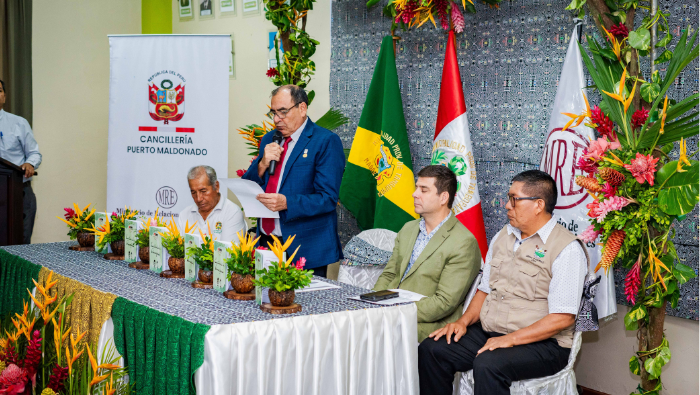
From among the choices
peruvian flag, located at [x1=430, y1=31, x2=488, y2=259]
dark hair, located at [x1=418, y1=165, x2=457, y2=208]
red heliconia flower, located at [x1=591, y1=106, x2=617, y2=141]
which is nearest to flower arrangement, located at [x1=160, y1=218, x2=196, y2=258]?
dark hair, located at [x1=418, y1=165, x2=457, y2=208]

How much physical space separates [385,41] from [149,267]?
6.49 ft

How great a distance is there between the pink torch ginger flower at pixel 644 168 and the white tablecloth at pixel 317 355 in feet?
2.92

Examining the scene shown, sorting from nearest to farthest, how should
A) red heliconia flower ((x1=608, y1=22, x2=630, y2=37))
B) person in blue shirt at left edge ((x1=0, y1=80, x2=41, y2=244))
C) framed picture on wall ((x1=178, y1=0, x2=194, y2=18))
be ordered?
red heliconia flower ((x1=608, y1=22, x2=630, y2=37)) → person in blue shirt at left edge ((x1=0, y1=80, x2=41, y2=244)) → framed picture on wall ((x1=178, y1=0, x2=194, y2=18))

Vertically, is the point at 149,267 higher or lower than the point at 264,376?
higher

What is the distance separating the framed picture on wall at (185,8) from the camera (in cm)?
579

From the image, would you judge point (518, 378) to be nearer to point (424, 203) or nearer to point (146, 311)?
point (424, 203)

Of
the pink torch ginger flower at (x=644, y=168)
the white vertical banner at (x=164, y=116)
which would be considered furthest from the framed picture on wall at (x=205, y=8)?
the pink torch ginger flower at (x=644, y=168)

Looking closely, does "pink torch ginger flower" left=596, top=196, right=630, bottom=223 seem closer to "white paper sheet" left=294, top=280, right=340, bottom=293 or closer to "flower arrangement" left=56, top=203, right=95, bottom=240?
"white paper sheet" left=294, top=280, right=340, bottom=293

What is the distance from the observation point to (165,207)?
4.24 meters

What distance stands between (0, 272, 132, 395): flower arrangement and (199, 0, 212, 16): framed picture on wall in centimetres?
405

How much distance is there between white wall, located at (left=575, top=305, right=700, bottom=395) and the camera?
2.82 meters

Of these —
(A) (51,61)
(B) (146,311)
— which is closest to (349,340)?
(B) (146,311)

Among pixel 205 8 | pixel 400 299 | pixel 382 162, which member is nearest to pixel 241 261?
pixel 400 299

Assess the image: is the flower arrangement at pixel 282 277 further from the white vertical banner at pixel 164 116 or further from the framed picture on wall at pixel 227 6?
the framed picture on wall at pixel 227 6
